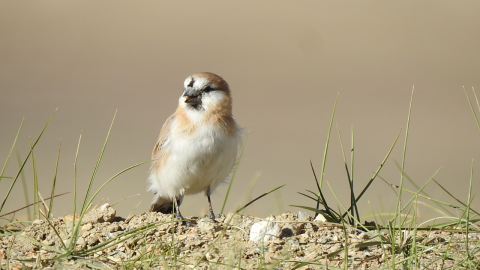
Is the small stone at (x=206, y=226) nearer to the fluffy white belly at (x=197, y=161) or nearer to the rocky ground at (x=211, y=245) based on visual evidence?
the rocky ground at (x=211, y=245)

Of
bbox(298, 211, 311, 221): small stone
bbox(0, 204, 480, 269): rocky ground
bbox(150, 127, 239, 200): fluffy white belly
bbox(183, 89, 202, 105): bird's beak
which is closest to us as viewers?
bbox(0, 204, 480, 269): rocky ground

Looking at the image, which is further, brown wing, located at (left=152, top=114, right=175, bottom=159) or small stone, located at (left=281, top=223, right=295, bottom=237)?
brown wing, located at (left=152, top=114, right=175, bottom=159)

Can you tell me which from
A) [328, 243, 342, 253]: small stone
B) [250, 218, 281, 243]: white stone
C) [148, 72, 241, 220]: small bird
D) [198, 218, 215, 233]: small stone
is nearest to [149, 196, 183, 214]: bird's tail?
[148, 72, 241, 220]: small bird

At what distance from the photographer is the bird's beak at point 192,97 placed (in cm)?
565

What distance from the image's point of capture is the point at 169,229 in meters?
4.37

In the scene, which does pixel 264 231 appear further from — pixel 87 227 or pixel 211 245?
pixel 87 227

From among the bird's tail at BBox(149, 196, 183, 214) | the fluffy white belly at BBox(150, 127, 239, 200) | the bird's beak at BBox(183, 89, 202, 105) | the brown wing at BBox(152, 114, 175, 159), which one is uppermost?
the bird's beak at BBox(183, 89, 202, 105)

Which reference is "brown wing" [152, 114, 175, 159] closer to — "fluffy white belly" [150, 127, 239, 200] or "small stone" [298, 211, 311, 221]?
"fluffy white belly" [150, 127, 239, 200]

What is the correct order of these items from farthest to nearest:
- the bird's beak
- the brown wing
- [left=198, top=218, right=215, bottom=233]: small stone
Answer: the brown wing → the bird's beak → [left=198, top=218, right=215, bottom=233]: small stone

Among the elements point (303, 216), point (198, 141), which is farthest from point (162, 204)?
point (303, 216)

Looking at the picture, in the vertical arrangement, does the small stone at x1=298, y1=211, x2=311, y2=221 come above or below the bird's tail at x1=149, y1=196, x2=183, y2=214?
below

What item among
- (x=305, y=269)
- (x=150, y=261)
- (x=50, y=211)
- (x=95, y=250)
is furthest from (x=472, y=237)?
(x=50, y=211)

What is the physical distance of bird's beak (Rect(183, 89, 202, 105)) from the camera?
5654 millimetres

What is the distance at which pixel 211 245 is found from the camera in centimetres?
361
